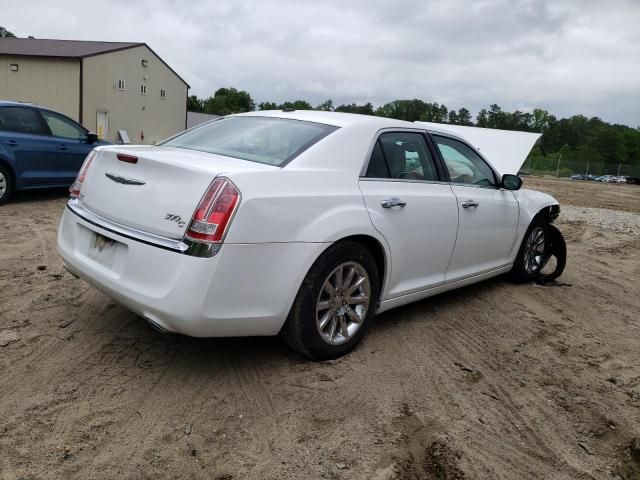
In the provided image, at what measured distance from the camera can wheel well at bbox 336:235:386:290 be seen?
11.6 ft

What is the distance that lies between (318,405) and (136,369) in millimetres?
1121

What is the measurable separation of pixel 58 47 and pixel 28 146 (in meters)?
25.7

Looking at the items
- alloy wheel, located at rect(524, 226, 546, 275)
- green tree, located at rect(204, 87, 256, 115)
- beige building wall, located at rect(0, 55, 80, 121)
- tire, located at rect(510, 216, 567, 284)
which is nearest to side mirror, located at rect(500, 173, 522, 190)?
tire, located at rect(510, 216, 567, 284)

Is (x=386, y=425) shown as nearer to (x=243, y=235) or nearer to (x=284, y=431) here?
(x=284, y=431)

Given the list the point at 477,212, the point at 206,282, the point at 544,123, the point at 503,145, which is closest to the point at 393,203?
the point at 477,212

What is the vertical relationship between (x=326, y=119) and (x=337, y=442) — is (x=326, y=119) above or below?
above

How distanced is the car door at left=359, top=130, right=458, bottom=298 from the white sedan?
0.04 feet

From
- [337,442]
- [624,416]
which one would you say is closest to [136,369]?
[337,442]

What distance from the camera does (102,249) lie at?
129 inches

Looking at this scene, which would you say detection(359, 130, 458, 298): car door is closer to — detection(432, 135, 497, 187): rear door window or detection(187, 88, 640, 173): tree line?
detection(432, 135, 497, 187): rear door window

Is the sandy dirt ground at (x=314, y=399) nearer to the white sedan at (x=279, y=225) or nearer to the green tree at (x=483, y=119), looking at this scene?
Answer: the white sedan at (x=279, y=225)

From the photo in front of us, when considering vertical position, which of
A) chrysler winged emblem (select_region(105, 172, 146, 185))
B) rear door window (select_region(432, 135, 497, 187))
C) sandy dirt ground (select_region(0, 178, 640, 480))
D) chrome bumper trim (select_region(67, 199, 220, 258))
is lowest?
sandy dirt ground (select_region(0, 178, 640, 480))

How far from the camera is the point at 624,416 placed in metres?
3.22

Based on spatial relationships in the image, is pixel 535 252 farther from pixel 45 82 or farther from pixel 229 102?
pixel 229 102
